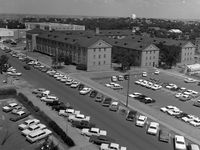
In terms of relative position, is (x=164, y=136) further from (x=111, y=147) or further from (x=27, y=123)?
(x=27, y=123)

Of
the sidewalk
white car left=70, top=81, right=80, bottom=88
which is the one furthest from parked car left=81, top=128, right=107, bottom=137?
white car left=70, top=81, right=80, bottom=88

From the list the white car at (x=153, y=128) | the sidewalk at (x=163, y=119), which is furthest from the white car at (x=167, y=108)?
the white car at (x=153, y=128)

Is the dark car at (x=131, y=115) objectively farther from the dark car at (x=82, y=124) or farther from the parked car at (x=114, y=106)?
the dark car at (x=82, y=124)

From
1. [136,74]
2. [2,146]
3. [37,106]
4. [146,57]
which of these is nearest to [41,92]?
[37,106]

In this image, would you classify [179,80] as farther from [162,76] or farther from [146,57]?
[146,57]

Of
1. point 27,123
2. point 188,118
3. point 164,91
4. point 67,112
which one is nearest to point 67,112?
point 67,112

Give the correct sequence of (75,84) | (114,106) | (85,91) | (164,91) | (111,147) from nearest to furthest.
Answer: (111,147) < (114,106) < (85,91) < (75,84) < (164,91)
